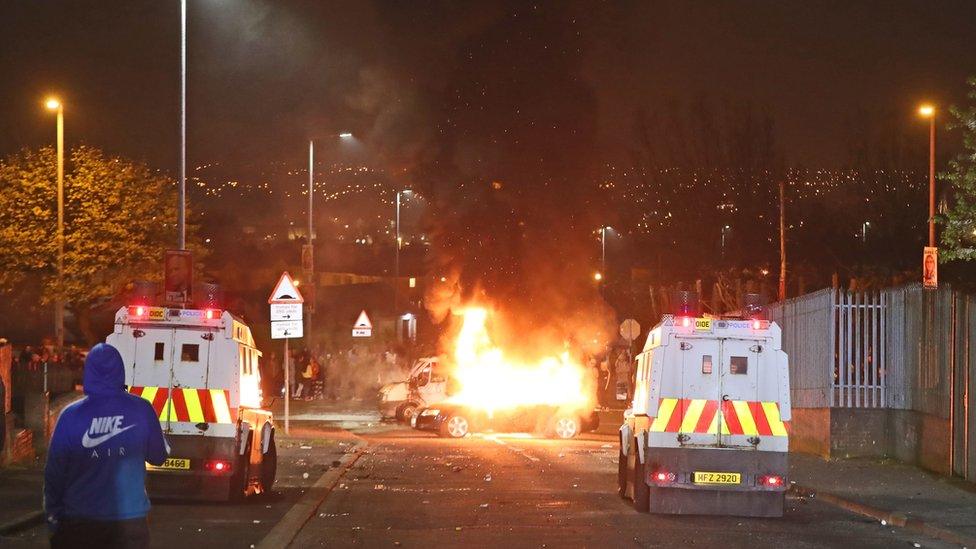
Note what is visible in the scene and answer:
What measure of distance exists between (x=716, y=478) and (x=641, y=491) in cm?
86

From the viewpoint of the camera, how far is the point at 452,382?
96.2 feet

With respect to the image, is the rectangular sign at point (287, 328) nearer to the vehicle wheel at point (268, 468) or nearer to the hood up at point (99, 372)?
the vehicle wheel at point (268, 468)

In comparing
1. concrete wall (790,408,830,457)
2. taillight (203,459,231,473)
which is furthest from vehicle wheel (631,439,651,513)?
concrete wall (790,408,830,457)

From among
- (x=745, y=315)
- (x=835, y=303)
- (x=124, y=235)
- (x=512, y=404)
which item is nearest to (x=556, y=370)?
(x=512, y=404)

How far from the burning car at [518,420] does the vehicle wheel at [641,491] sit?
46.2 feet

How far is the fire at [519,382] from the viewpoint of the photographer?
28.3m

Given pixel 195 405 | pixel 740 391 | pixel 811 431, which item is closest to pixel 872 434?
pixel 811 431

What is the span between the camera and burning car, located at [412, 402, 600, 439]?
1101 inches

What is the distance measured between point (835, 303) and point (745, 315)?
7617 millimetres

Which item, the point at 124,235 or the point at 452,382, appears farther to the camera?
the point at 124,235

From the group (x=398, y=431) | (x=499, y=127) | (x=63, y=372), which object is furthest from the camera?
(x=499, y=127)

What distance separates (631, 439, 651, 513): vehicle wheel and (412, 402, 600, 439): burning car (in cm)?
1409

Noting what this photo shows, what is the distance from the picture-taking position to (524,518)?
42.5ft

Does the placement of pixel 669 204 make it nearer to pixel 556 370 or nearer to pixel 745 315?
pixel 556 370
